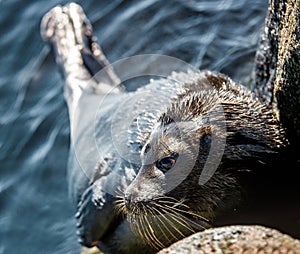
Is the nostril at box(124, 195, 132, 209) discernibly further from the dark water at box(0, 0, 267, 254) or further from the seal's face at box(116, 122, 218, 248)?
the dark water at box(0, 0, 267, 254)

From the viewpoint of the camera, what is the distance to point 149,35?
306 inches

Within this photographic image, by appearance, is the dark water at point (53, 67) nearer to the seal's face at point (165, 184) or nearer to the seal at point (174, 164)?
the seal at point (174, 164)

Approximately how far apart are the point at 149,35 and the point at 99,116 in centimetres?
197

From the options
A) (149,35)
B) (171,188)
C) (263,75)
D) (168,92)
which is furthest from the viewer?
(149,35)

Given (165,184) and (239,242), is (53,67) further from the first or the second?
(239,242)

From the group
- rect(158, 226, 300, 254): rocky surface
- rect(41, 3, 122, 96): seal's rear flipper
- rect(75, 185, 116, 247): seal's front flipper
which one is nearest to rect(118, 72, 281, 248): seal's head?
rect(75, 185, 116, 247): seal's front flipper

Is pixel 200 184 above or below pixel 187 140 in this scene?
below

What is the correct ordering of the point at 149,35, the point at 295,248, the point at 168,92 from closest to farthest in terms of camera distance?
the point at 295,248
the point at 168,92
the point at 149,35

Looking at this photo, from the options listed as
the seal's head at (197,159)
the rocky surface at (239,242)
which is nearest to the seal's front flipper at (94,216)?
the seal's head at (197,159)

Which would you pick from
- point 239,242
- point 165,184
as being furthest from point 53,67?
point 239,242

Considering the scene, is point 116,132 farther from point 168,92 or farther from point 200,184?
point 200,184

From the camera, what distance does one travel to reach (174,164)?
458 centimetres

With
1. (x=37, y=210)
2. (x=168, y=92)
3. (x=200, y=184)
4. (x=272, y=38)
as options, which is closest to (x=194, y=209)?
(x=200, y=184)

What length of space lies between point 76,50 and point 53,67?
31.3 inches
